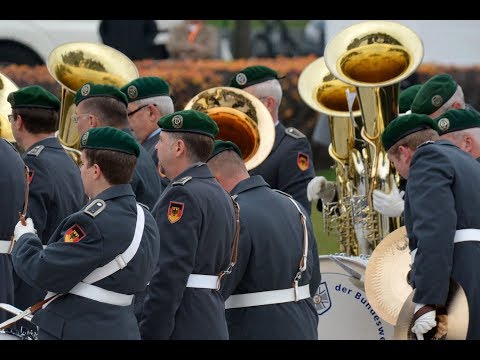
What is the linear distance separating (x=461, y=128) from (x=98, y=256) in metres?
2.23

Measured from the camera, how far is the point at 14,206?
6.52m

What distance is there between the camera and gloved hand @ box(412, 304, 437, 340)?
Answer: 5867mm

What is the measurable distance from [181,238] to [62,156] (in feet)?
4.66

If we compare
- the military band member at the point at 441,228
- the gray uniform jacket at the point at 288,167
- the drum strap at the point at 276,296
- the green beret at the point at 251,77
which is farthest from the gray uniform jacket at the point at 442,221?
the green beret at the point at 251,77

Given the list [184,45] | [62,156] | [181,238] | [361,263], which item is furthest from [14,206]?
[184,45]

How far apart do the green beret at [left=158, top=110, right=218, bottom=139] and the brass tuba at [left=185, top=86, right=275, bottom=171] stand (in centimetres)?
101

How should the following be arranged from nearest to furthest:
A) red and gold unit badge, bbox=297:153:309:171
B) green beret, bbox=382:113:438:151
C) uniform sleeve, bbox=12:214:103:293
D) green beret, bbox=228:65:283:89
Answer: uniform sleeve, bbox=12:214:103:293 < green beret, bbox=382:113:438:151 < red and gold unit badge, bbox=297:153:309:171 < green beret, bbox=228:65:283:89

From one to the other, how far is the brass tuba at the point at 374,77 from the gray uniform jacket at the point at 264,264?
180cm

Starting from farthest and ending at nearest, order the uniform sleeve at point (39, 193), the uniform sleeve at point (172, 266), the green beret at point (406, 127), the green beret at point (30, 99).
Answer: the green beret at point (30, 99), the uniform sleeve at point (39, 193), the green beret at point (406, 127), the uniform sleeve at point (172, 266)

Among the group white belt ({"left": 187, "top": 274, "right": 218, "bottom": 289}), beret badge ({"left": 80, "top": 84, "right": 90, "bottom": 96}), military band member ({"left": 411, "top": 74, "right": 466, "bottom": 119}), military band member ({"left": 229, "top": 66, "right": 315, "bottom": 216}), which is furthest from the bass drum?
white belt ({"left": 187, "top": 274, "right": 218, "bottom": 289})

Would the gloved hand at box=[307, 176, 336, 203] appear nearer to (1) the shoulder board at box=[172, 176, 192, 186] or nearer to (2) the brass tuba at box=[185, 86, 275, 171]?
(2) the brass tuba at box=[185, 86, 275, 171]

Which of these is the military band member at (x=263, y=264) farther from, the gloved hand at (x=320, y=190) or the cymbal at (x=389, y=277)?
the gloved hand at (x=320, y=190)

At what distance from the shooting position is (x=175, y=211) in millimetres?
5824

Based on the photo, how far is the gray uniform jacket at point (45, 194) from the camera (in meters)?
6.80
